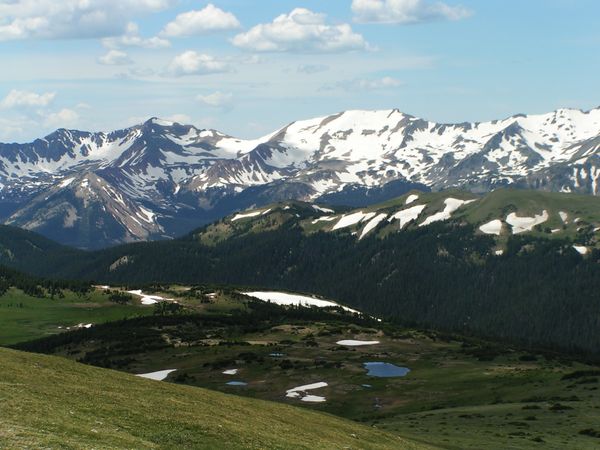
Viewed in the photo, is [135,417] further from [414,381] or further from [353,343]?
[353,343]

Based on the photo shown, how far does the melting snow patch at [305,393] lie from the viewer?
369 ft

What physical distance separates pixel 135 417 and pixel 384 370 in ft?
324

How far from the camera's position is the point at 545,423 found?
7412 centimetres

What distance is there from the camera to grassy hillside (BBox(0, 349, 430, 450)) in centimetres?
3872

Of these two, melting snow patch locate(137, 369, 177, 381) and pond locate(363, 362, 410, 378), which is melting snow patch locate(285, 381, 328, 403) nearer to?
pond locate(363, 362, 410, 378)

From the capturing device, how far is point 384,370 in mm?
139750

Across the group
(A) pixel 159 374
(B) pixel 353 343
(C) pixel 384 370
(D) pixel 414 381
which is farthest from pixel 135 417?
(B) pixel 353 343

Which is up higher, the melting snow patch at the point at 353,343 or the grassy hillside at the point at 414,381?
the grassy hillside at the point at 414,381

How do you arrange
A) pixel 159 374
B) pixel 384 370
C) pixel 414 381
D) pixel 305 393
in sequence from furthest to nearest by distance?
pixel 159 374 < pixel 384 370 < pixel 414 381 < pixel 305 393

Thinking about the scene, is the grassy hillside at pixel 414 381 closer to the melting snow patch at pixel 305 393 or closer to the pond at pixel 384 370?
the melting snow patch at pixel 305 393

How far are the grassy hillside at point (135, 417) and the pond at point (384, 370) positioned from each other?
6877 cm

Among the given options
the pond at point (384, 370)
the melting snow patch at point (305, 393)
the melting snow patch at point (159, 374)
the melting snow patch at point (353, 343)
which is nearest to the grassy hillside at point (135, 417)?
the melting snow patch at point (305, 393)

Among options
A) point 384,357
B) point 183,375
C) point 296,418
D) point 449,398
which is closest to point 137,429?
point 296,418

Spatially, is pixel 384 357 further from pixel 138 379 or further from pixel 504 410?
pixel 138 379
